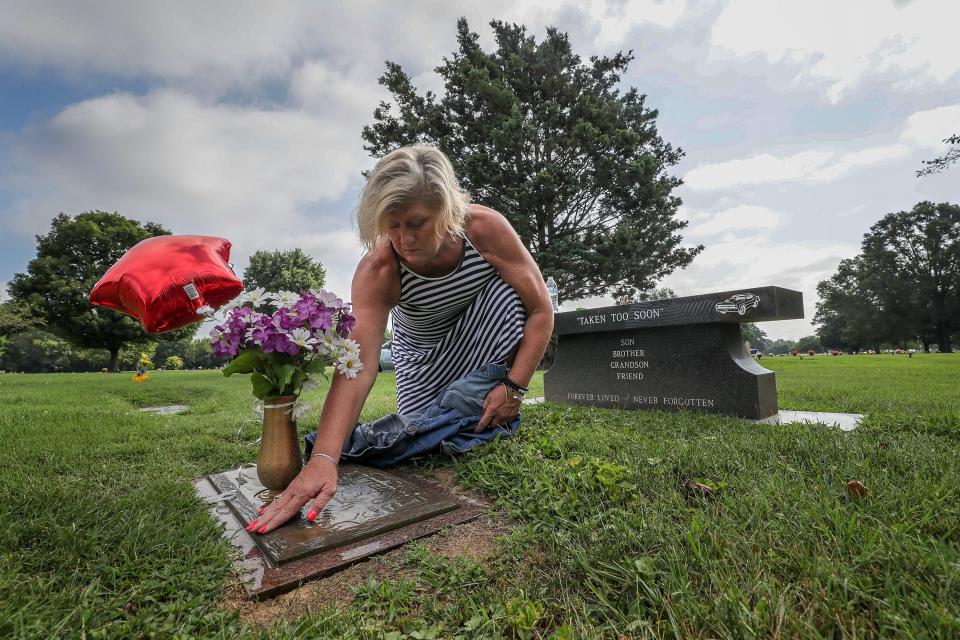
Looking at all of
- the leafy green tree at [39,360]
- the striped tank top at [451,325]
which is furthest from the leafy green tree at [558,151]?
the leafy green tree at [39,360]

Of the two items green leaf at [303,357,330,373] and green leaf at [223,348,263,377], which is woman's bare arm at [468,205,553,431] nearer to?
green leaf at [303,357,330,373]

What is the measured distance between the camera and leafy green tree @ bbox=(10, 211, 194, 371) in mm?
17953

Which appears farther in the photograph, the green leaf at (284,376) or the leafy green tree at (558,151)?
the leafy green tree at (558,151)

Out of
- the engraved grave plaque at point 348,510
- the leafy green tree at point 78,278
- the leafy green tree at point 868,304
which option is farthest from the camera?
the leafy green tree at point 868,304

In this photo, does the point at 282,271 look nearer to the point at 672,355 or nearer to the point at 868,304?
the point at 672,355

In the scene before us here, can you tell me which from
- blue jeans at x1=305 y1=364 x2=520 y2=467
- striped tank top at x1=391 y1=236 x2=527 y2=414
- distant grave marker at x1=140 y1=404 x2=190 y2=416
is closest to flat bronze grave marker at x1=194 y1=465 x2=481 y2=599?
blue jeans at x1=305 y1=364 x2=520 y2=467

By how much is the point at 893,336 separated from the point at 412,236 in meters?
50.5

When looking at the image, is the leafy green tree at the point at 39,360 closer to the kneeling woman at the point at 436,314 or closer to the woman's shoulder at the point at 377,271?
the kneeling woman at the point at 436,314

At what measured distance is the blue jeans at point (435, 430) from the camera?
254cm

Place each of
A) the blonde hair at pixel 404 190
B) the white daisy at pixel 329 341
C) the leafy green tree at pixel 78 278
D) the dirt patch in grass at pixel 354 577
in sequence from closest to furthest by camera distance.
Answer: the dirt patch in grass at pixel 354 577 → the white daisy at pixel 329 341 → the blonde hair at pixel 404 190 → the leafy green tree at pixel 78 278

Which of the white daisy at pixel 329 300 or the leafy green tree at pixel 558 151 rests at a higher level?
the leafy green tree at pixel 558 151

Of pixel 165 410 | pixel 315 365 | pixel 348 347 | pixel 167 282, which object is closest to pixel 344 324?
pixel 348 347

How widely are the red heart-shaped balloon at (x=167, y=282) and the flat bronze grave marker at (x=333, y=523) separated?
1192 mm

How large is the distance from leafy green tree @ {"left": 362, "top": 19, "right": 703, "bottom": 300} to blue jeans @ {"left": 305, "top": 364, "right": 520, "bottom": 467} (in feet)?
41.1
